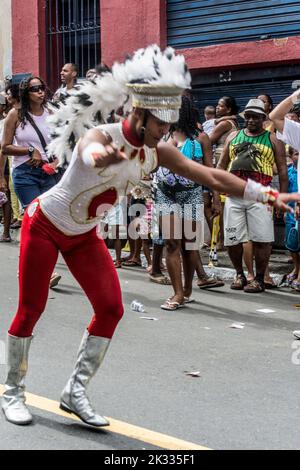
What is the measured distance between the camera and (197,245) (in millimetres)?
8531

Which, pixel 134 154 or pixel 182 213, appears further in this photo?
pixel 182 213

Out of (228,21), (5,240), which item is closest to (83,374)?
(5,240)

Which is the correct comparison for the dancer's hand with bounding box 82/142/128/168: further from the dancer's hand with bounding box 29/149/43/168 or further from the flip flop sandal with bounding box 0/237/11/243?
the flip flop sandal with bounding box 0/237/11/243

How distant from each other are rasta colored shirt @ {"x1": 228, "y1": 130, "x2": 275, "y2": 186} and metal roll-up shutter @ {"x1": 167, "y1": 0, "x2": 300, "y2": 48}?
3.70 m

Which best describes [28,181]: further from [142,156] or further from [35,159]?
[142,156]

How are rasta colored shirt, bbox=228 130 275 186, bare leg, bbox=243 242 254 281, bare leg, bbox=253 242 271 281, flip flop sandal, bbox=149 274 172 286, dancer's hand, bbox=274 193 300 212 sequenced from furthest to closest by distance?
flip flop sandal, bbox=149 274 172 286 → bare leg, bbox=243 242 254 281 → bare leg, bbox=253 242 271 281 → rasta colored shirt, bbox=228 130 275 186 → dancer's hand, bbox=274 193 300 212

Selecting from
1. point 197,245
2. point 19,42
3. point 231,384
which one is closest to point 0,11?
point 19,42

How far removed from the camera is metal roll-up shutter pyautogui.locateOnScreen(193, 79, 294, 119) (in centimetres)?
1215

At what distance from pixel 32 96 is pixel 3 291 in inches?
77.1

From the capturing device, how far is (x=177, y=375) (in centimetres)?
579

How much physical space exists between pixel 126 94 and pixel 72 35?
36.6ft

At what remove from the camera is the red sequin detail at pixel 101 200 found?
180 inches

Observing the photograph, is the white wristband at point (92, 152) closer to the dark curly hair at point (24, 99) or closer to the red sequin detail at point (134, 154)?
the red sequin detail at point (134, 154)

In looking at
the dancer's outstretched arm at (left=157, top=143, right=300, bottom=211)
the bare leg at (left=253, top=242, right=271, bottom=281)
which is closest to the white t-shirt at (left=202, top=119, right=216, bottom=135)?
the bare leg at (left=253, top=242, right=271, bottom=281)
